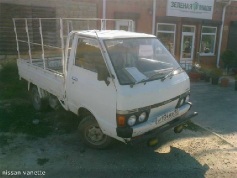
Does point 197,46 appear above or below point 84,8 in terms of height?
below

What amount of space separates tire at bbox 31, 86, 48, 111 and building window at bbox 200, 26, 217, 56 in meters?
11.5

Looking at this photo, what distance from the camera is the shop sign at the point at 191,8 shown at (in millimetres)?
13211

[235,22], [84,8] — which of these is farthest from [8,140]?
[235,22]

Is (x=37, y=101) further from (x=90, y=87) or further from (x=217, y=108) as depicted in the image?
(x=217, y=108)

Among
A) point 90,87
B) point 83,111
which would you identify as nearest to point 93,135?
point 83,111

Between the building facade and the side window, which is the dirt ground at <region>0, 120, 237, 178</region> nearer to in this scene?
the side window

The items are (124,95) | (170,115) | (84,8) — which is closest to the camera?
(124,95)

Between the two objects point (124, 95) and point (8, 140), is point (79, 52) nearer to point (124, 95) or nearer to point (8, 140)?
point (124, 95)

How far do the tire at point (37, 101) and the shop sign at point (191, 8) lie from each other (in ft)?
29.6

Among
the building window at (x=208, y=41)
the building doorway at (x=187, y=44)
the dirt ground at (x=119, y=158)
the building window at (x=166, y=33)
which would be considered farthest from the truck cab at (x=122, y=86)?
the building window at (x=208, y=41)

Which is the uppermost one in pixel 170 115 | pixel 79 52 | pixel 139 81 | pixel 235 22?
pixel 235 22

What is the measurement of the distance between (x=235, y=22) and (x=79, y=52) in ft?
45.9

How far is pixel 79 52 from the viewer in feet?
15.2

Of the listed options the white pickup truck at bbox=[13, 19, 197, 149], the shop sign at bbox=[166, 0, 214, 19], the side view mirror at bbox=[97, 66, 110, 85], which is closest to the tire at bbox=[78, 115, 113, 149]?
the white pickup truck at bbox=[13, 19, 197, 149]
